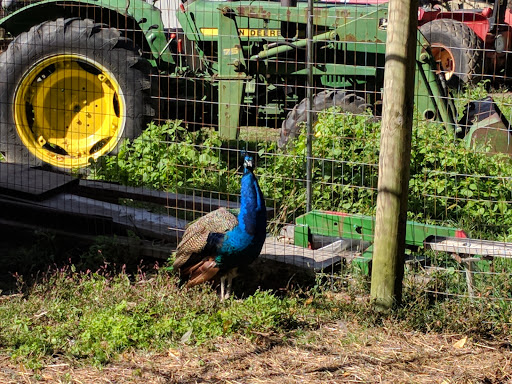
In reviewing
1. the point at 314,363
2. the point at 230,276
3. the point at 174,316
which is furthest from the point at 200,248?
the point at 314,363

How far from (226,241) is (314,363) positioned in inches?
48.0

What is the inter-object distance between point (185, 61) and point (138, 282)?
431cm

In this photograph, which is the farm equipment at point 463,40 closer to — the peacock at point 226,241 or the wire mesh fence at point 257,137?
the wire mesh fence at point 257,137

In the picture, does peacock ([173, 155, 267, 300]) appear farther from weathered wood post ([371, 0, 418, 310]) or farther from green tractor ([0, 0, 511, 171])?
green tractor ([0, 0, 511, 171])

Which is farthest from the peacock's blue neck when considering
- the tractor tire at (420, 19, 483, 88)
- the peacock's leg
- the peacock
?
the tractor tire at (420, 19, 483, 88)

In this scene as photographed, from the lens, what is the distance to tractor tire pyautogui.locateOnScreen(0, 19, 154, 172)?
25.3ft

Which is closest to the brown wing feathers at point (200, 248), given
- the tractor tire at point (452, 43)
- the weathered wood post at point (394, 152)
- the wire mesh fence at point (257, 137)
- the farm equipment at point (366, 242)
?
the wire mesh fence at point (257, 137)

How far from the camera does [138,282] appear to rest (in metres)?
5.70

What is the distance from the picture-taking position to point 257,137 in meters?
8.09

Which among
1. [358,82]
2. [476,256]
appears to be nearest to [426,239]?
[476,256]

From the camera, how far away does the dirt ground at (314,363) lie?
14.0ft

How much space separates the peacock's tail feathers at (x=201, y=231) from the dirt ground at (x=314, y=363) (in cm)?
90

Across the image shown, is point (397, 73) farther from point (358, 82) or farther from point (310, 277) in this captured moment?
point (358, 82)

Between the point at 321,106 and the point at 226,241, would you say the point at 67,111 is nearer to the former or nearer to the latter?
the point at 321,106
